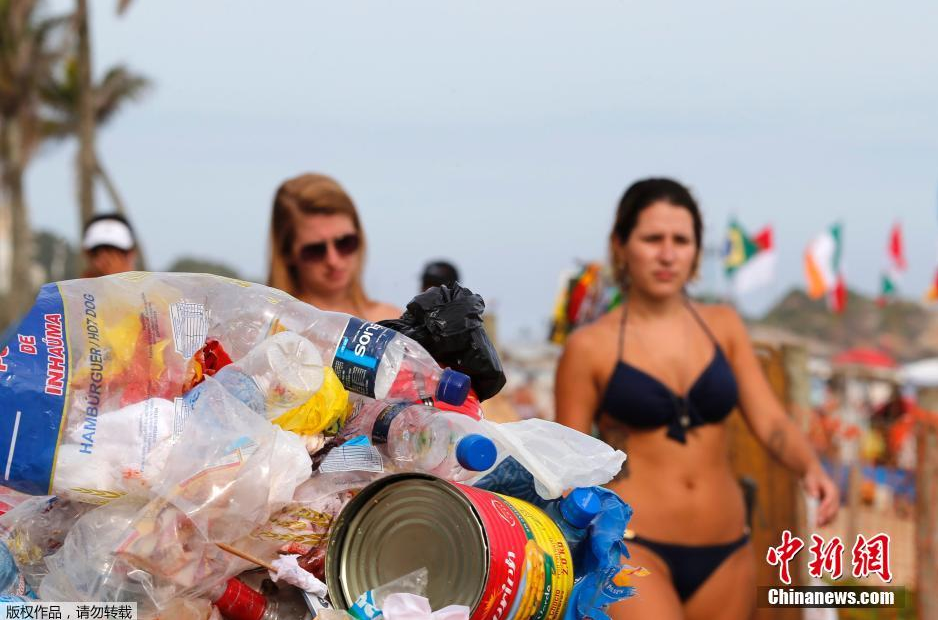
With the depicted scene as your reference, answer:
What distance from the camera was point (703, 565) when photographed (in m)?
4.05

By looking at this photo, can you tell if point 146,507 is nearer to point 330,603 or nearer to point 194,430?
point 194,430

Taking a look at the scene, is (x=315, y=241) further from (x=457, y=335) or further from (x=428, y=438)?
(x=428, y=438)

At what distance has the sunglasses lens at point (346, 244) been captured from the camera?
13.9 ft

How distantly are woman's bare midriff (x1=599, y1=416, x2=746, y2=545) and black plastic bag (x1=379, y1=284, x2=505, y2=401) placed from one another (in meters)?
1.98

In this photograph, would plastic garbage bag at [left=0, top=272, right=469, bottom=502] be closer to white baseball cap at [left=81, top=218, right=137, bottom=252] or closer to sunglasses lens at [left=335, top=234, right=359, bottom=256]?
sunglasses lens at [left=335, top=234, right=359, bottom=256]

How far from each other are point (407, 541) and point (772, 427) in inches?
112

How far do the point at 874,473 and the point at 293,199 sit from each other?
61.7 feet

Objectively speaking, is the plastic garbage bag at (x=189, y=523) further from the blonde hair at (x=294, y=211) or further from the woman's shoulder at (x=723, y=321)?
the woman's shoulder at (x=723, y=321)

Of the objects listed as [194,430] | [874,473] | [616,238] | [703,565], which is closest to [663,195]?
[616,238]

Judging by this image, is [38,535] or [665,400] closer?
[38,535]

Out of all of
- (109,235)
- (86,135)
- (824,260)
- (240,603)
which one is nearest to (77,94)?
(86,135)

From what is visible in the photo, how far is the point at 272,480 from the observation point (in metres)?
1.83

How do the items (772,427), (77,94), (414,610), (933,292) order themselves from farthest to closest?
(77,94)
(933,292)
(772,427)
(414,610)

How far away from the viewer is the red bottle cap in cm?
180
